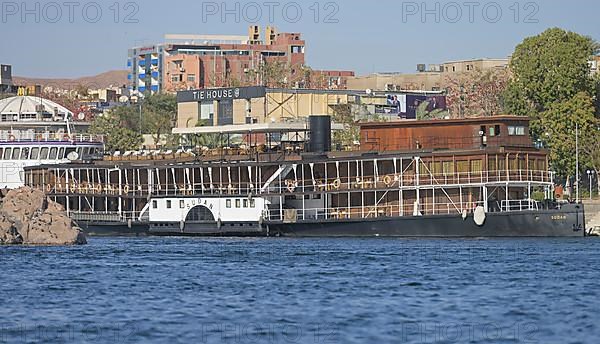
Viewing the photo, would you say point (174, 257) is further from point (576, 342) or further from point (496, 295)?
point (576, 342)

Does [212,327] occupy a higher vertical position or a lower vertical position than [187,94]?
lower

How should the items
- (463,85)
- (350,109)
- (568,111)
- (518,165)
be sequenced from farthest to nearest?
(463,85) → (350,109) → (568,111) → (518,165)

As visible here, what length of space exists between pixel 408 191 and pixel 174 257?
17.9 meters

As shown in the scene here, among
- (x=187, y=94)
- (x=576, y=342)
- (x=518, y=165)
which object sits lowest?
(x=576, y=342)

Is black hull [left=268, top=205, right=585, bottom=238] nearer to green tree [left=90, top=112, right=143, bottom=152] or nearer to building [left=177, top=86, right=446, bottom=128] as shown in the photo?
building [left=177, top=86, right=446, bottom=128]

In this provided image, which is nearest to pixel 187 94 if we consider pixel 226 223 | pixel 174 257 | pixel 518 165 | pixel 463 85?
pixel 463 85

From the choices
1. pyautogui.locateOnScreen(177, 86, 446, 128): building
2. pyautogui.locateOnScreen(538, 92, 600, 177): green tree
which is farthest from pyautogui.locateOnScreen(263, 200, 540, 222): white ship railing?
pyautogui.locateOnScreen(177, 86, 446, 128): building

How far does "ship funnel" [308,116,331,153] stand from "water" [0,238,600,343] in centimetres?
1591

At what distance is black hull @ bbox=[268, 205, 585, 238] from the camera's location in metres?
67.1

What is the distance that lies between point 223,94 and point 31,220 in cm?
6336

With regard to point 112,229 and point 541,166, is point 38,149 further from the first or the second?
point 541,166

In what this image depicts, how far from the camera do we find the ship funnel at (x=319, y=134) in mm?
78000

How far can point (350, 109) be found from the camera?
129m

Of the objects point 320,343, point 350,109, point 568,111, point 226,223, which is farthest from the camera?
point 350,109
